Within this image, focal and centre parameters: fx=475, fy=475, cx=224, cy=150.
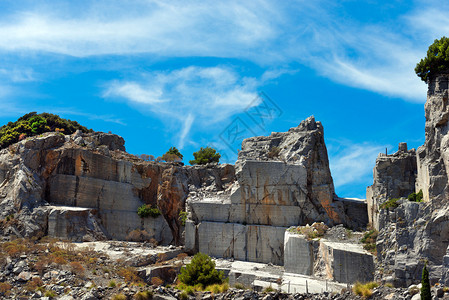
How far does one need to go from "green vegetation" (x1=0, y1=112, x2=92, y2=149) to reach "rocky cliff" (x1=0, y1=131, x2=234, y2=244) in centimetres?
872

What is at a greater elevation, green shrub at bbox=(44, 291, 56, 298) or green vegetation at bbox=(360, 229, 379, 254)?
green vegetation at bbox=(360, 229, 379, 254)

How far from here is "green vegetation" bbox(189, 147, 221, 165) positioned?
170ft

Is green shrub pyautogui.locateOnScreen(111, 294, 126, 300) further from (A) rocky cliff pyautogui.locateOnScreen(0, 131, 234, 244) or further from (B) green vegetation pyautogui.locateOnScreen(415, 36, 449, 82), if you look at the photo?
(B) green vegetation pyautogui.locateOnScreen(415, 36, 449, 82)

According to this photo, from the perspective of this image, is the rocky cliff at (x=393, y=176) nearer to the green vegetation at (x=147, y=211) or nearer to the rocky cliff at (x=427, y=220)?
the rocky cliff at (x=427, y=220)

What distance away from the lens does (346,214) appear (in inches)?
1593

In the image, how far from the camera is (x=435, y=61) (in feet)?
99.5

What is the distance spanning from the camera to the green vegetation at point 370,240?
3076 centimetres

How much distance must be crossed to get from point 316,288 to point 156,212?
60.3 ft

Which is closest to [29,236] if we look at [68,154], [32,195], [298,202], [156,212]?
[32,195]

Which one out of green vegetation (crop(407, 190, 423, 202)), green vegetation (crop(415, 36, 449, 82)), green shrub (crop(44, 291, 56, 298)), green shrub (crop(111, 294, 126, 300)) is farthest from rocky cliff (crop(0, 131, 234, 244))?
green vegetation (crop(415, 36, 449, 82))

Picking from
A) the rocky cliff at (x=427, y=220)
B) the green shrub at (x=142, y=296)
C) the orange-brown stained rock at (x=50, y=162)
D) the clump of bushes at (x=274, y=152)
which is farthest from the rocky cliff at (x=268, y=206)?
the green shrub at (x=142, y=296)

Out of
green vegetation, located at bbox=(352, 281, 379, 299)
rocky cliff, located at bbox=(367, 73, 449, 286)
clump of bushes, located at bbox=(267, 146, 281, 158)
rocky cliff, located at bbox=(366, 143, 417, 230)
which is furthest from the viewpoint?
clump of bushes, located at bbox=(267, 146, 281, 158)

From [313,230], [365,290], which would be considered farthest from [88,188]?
[365,290]

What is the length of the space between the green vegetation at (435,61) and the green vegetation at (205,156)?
84.8 feet
